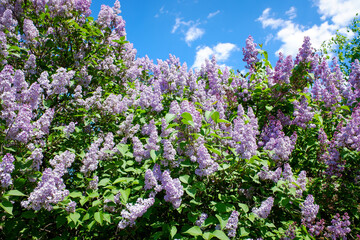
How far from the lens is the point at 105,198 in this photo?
114 inches

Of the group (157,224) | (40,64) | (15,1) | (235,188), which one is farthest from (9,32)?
(235,188)

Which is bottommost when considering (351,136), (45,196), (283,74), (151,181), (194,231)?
(194,231)

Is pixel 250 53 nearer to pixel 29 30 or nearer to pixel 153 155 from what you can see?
pixel 153 155

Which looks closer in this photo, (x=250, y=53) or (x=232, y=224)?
(x=232, y=224)

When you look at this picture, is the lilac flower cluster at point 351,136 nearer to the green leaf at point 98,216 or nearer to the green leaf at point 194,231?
the green leaf at point 194,231

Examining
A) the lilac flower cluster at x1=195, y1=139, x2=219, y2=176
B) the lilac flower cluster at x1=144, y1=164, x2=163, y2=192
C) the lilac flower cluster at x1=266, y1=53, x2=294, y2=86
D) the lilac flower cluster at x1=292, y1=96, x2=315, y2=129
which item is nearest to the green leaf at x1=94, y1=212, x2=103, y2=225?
the lilac flower cluster at x1=144, y1=164, x2=163, y2=192

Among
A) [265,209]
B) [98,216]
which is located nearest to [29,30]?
[98,216]

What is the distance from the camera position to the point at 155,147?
319 cm

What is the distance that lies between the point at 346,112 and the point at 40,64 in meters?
6.35

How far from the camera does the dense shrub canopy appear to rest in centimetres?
289

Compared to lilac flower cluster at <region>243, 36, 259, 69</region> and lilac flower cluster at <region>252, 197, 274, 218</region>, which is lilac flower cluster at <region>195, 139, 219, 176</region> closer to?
lilac flower cluster at <region>252, 197, 274, 218</region>

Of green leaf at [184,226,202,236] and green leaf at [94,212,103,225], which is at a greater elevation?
green leaf at [94,212,103,225]

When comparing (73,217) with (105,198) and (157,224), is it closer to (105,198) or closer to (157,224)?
(105,198)

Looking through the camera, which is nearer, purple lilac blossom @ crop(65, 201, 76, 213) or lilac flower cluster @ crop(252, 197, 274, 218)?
purple lilac blossom @ crop(65, 201, 76, 213)
